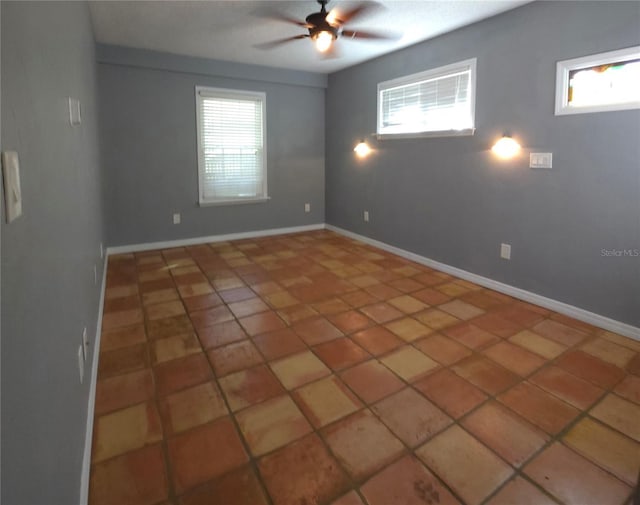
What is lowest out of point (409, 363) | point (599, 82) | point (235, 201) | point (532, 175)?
point (409, 363)

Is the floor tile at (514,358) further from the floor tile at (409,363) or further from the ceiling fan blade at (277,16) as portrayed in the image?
the ceiling fan blade at (277,16)

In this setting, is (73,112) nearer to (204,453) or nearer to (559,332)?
(204,453)

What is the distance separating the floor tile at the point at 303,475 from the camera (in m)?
1.45

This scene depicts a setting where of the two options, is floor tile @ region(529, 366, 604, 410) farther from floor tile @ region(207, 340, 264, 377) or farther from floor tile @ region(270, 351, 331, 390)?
floor tile @ region(207, 340, 264, 377)

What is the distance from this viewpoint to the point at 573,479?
153 cm

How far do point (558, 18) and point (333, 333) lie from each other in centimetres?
284

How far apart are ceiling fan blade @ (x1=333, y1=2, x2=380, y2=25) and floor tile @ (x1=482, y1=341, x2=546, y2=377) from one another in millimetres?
2769

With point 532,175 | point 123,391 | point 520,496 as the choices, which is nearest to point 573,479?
point 520,496

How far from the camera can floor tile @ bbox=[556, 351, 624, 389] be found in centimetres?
218

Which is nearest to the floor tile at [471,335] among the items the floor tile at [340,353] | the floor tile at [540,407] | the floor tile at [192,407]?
the floor tile at [540,407]

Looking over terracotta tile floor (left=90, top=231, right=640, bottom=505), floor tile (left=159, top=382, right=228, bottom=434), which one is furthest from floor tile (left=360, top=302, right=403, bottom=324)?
floor tile (left=159, top=382, right=228, bottom=434)

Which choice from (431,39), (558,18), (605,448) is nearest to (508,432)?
(605,448)

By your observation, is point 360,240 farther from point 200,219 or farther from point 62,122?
point 62,122

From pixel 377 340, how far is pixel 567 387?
1098mm
